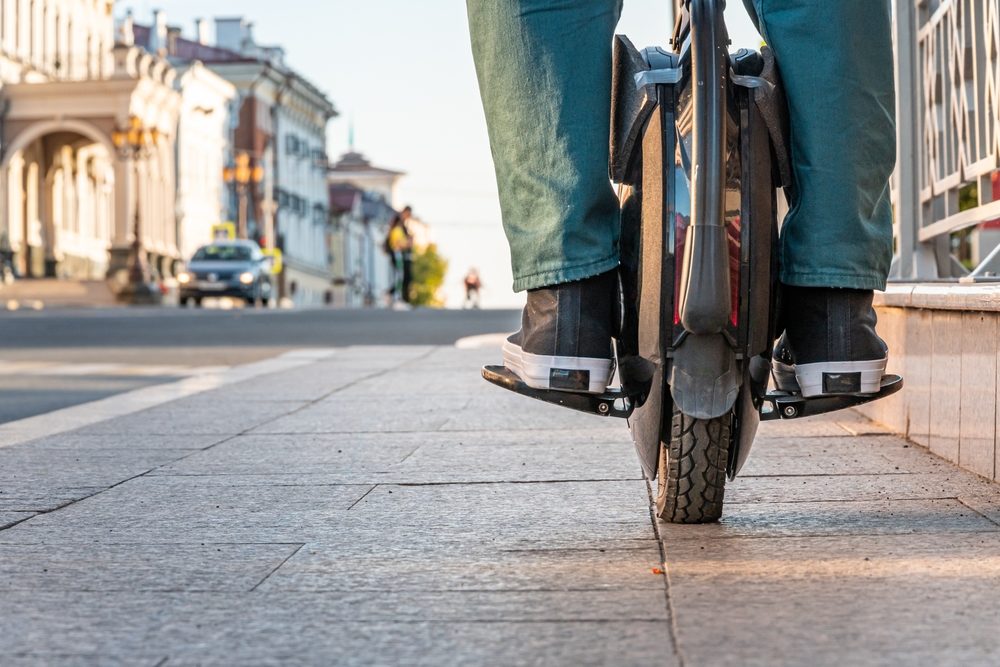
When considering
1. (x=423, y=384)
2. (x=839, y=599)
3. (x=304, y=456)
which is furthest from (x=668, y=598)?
(x=423, y=384)

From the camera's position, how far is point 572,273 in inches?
117

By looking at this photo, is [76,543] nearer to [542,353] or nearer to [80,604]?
[80,604]

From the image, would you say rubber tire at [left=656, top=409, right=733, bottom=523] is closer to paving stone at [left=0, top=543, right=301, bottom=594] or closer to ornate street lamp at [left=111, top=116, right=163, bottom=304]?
paving stone at [left=0, top=543, right=301, bottom=594]

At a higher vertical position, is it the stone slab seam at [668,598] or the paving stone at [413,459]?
the stone slab seam at [668,598]

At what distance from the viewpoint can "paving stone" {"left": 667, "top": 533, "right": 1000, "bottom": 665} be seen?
2.16 meters

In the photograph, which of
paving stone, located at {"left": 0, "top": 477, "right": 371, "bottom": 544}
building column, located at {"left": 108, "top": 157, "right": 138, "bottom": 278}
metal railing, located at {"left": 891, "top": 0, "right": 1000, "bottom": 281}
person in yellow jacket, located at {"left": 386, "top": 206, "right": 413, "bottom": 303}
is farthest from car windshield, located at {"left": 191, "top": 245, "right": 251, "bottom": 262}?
paving stone, located at {"left": 0, "top": 477, "right": 371, "bottom": 544}

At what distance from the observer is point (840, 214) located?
3.00m

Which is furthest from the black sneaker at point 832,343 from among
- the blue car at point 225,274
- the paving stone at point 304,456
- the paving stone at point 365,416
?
the blue car at point 225,274

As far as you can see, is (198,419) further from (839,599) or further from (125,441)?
(839,599)

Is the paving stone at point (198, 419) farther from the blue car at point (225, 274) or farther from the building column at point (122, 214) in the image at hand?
the building column at point (122, 214)

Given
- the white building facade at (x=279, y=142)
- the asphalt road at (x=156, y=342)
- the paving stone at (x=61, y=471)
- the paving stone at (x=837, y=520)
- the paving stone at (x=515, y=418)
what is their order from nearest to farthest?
1. the paving stone at (x=837, y=520)
2. the paving stone at (x=61, y=471)
3. the paving stone at (x=515, y=418)
4. the asphalt road at (x=156, y=342)
5. the white building facade at (x=279, y=142)

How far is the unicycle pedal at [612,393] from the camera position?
3.00 meters

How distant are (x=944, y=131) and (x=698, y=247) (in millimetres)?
2733

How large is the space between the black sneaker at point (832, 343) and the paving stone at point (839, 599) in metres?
0.29
